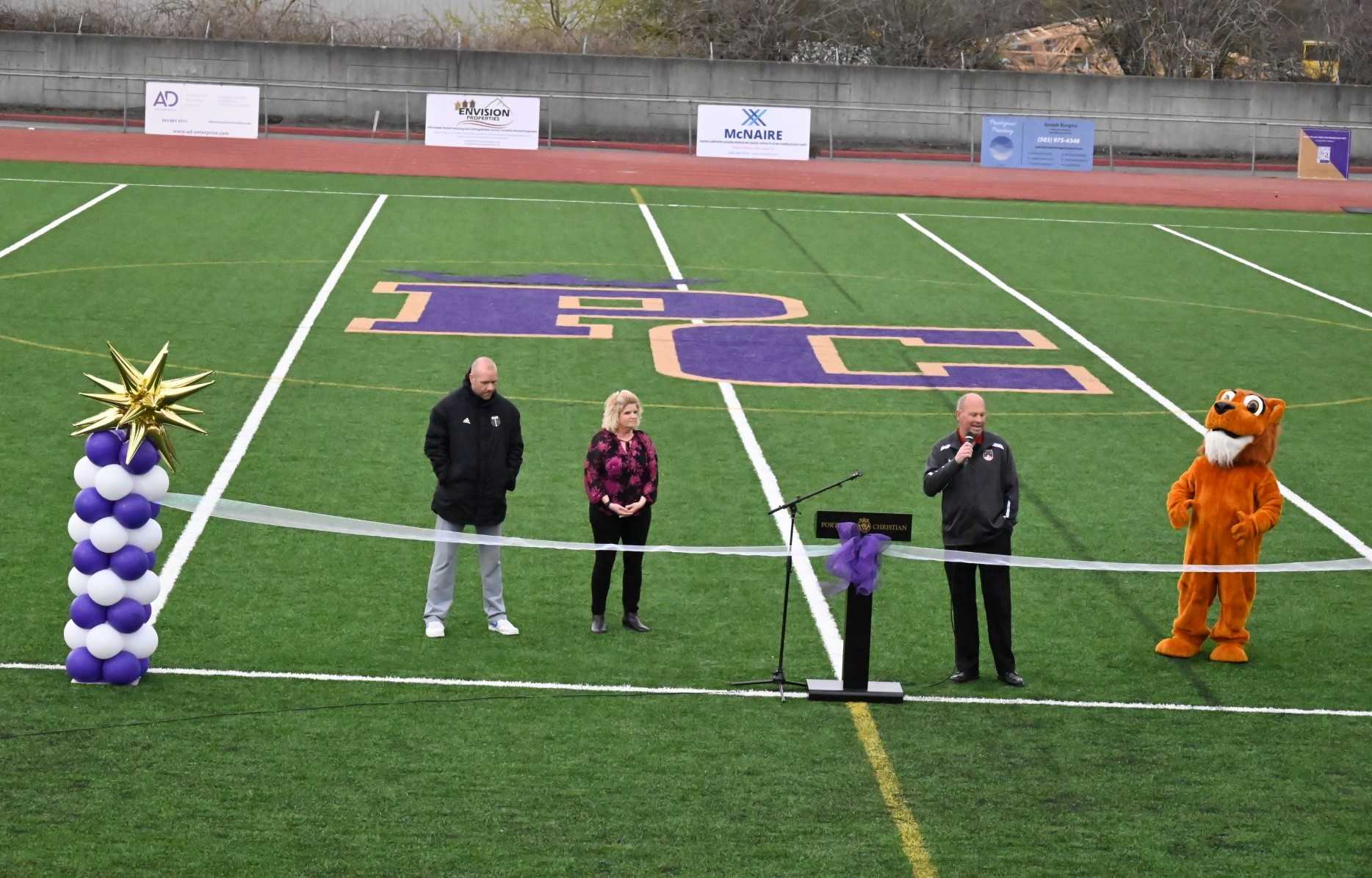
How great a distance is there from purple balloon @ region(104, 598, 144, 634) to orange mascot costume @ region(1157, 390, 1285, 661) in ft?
18.9

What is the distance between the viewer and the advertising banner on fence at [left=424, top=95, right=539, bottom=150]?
140ft

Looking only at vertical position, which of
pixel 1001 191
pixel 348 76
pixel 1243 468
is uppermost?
pixel 348 76

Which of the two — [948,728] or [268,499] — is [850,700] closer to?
[948,728]

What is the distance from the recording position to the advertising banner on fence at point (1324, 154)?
44.9 meters

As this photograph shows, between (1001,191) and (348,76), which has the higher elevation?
(348,76)

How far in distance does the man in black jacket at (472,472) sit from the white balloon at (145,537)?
164cm

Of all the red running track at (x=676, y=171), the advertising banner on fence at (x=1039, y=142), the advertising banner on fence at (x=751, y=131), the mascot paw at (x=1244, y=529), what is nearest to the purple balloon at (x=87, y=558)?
the mascot paw at (x=1244, y=529)

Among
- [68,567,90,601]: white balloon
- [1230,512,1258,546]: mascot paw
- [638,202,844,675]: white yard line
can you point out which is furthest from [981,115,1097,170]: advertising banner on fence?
[68,567,90,601]: white balloon

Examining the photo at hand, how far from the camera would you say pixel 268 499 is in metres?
13.0

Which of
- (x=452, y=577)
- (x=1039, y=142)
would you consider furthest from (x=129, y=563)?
(x=1039, y=142)

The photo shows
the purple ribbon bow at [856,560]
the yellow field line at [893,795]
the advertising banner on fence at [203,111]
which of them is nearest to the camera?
the yellow field line at [893,795]

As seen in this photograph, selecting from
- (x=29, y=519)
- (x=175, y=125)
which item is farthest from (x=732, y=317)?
(x=175, y=125)

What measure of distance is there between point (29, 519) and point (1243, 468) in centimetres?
797

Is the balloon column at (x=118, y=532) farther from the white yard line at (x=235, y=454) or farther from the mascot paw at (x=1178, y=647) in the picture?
the mascot paw at (x=1178, y=647)
